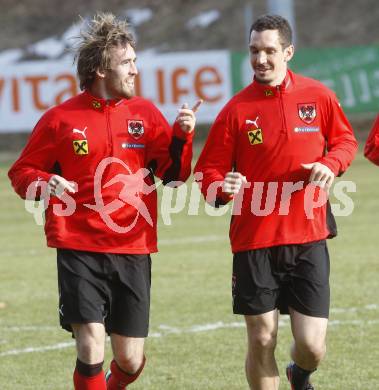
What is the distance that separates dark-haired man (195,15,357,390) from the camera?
261 inches

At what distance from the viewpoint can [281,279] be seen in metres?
6.70

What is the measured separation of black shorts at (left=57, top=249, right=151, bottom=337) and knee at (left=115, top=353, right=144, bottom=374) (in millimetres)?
133

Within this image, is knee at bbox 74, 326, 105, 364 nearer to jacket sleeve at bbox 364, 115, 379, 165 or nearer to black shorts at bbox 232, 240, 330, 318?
black shorts at bbox 232, 240, 330, 318

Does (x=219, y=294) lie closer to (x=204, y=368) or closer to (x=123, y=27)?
(x=204, y=368)

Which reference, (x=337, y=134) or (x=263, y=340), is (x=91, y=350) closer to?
(x=263, y=340)

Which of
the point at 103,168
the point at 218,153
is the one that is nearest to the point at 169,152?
the point at 218,153

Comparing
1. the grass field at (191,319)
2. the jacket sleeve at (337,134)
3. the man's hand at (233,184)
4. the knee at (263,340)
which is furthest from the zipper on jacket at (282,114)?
the grass field at (191,319)

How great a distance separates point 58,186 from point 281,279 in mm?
1302

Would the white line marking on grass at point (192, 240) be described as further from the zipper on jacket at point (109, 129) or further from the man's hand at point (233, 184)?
the man's hand at point (233, 184)

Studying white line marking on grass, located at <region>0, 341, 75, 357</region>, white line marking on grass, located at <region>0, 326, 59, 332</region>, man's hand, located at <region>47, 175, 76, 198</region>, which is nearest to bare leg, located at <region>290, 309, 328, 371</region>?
man's hand, located at <region>47, 175, 76, 198</region>

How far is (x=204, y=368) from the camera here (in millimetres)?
8234

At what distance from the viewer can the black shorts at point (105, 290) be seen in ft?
21.4

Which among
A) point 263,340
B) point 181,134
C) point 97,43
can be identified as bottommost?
point 263,340

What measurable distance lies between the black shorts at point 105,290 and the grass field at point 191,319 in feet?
3.90
